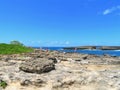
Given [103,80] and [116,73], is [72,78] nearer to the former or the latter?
[103,80]

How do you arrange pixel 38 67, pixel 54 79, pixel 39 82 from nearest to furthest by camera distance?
1. pixel 39 82
2. pixel 54 79
3. pixel 38 67

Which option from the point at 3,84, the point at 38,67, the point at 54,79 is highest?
the point at 38,67

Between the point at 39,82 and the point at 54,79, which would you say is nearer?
the point at 39,82

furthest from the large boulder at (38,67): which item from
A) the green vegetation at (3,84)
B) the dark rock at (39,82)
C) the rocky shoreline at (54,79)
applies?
the green vegetation at (3,84)

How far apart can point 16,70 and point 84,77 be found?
4262mm

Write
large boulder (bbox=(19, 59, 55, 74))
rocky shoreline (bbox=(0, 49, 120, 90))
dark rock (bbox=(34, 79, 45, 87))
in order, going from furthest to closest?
1. large boulder (bbox=(19, 59, 55, 74))
2. dark rock (bbox=(34, 79, 45, 87))
3. rocky shoreline (bbox=(0, 49, 120, 90))

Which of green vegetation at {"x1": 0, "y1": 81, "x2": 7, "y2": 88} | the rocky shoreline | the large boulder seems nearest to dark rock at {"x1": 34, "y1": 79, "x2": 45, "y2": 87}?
the rocky shoreline

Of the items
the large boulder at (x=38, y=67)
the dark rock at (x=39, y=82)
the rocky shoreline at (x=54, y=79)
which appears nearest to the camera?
the rocky shoreline at (x=54, y=79)

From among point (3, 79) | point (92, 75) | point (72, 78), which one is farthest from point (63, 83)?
point (3, 79)

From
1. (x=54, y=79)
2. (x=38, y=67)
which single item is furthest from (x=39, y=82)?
(x=38, y=67)

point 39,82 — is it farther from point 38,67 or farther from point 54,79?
point 38,67

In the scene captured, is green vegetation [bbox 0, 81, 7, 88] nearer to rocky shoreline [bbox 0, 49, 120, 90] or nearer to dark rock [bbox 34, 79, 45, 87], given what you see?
rocky shoreline [bbox 0, 49, 120, 90]

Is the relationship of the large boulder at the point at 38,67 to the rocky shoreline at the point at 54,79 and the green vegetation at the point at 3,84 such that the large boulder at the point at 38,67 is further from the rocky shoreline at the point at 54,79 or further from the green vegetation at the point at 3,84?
the green vegetation at the point at 3,84

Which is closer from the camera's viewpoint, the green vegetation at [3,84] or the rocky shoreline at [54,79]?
the rocky shoreline at [54,79]
